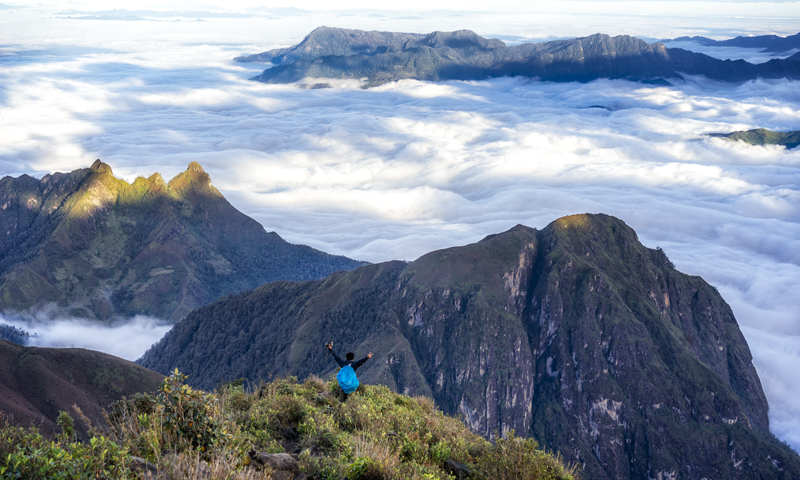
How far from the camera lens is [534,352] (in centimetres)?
12888

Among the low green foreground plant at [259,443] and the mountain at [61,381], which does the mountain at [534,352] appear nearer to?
the mountain at [61,381]

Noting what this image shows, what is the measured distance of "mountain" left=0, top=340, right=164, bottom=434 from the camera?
60.8 metres

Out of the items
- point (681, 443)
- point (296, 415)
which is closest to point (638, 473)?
point (681, 443)

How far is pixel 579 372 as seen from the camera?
124 metres

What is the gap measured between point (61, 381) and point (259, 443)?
210 ft

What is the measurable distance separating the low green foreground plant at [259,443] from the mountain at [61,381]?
45.8 metres

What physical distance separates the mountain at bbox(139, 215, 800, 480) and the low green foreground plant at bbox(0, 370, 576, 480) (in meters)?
82.1

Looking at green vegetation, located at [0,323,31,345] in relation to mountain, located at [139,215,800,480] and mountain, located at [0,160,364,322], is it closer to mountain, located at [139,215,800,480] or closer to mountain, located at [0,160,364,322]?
mountain, located at [0,160,364,322]

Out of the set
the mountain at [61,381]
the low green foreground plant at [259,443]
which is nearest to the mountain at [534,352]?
the mountain at [61,381]

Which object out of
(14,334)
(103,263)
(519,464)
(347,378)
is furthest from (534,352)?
(103,263)

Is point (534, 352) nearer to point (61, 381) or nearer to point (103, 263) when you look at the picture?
point (61, 381)

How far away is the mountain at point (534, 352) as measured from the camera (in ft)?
368

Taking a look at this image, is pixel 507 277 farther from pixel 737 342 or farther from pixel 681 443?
pixel 737 342

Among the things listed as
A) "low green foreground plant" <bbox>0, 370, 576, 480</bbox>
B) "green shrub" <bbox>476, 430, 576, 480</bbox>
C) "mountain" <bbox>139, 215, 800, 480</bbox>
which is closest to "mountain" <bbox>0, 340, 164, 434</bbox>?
"mountain" <bbox>139, 215, 800, 480</bbox>
